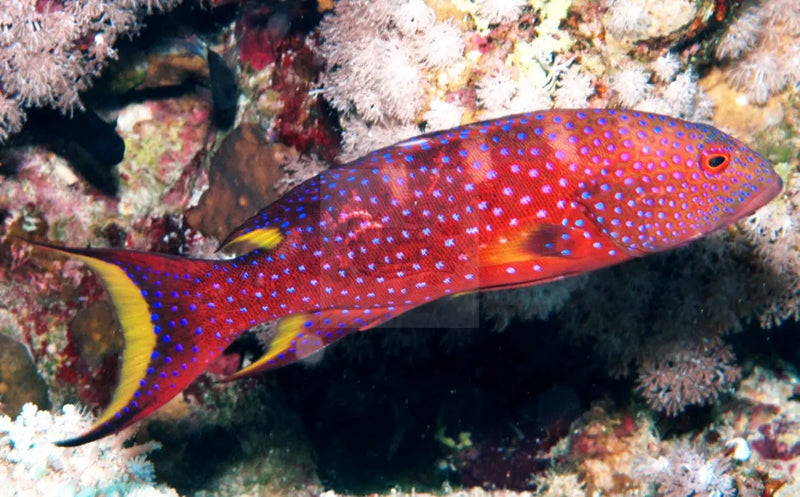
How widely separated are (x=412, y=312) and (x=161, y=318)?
2225 mm

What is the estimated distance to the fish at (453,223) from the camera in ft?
9.96

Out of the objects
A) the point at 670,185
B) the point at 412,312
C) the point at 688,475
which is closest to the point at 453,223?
the point at 670,185

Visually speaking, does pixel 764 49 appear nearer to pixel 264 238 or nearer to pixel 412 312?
pixel 412 312

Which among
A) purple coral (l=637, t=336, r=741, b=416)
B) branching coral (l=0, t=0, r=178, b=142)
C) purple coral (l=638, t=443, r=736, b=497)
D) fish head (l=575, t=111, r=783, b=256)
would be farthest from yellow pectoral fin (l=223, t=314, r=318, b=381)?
purple coral (l=638, t=443, r=736, b=497)

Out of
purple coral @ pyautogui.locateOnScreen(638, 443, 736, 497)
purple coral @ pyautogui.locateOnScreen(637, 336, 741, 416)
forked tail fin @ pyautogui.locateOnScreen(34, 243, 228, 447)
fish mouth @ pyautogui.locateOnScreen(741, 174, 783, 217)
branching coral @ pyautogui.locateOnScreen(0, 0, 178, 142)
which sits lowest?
purple coral @ pyautogui.locateOnScreen(638, 443, 736, 497)

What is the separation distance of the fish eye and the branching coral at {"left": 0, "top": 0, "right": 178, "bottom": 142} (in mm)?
4462

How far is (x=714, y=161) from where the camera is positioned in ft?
9.87

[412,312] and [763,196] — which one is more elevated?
[763,196]

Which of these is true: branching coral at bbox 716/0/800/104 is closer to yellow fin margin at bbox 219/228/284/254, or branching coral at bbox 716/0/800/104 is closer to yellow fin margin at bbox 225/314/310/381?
yellow fin margin at bbox 219/228/284/254

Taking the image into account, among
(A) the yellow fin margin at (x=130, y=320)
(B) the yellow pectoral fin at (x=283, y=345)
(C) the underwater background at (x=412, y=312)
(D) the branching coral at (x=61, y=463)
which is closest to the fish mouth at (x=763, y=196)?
(C) the underwater background at (x=412, y=312)

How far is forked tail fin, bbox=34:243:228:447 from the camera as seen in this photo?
3.03 m

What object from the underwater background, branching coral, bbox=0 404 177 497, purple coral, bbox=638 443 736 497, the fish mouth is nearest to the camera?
the fish mouth

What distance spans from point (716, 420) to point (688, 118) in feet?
11.0

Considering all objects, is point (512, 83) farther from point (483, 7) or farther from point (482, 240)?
point (482, 240)
